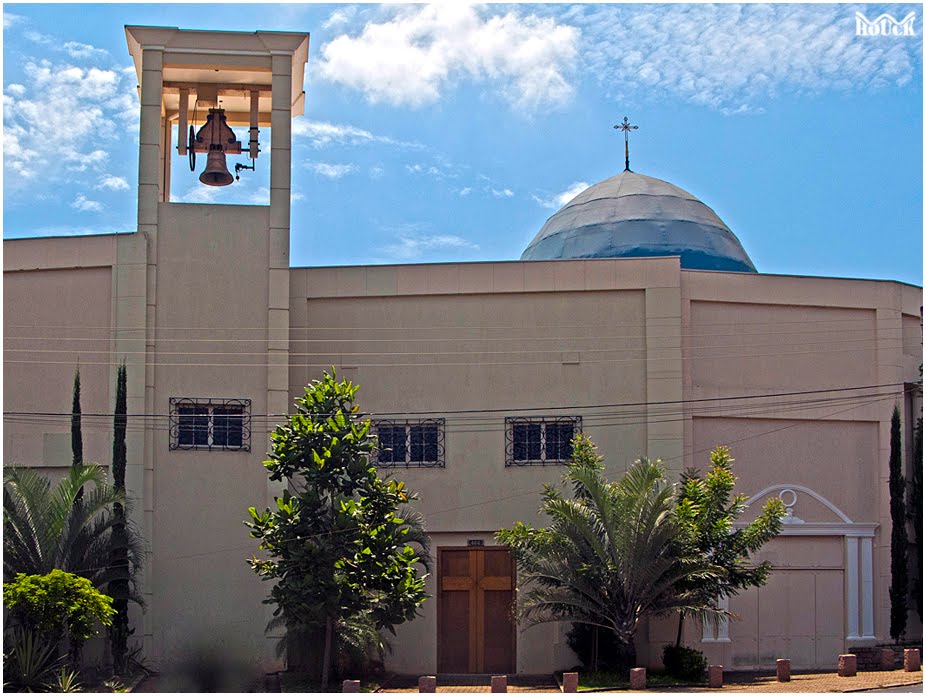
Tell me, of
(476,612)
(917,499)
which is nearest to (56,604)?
(476,612)

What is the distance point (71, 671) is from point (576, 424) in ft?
34.6

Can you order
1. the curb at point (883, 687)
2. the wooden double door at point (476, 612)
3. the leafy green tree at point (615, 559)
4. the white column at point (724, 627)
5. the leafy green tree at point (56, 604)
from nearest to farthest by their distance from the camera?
the leafy green tree at point (56, 604), the curb at point (883, 687), the leafy green tree at point (615, 559), the white column at point (724, 627), the wooden double door at point (476, 612)

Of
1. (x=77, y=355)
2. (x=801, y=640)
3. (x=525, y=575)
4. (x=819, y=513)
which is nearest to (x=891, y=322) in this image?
(x=819, y=513)

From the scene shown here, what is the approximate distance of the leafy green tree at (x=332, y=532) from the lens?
21531mm

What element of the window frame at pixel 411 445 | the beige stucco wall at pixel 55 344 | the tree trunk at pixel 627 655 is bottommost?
the tree trunk at pixel 627 655

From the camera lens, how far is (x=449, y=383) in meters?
25.9

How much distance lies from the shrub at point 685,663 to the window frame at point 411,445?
5.76 metres

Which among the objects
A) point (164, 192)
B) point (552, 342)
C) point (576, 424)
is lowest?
point (576, 424)

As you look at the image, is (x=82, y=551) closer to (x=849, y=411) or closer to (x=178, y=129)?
(x=178, y=129)

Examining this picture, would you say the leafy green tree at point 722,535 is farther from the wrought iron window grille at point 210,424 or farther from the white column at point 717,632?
the wrought iron window grille at point 210,424

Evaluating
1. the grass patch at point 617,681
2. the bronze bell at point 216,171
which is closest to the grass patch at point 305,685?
the grass patch at point 617,681

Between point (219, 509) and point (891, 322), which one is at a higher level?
point (891, 322)

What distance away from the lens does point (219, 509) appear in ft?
81.2

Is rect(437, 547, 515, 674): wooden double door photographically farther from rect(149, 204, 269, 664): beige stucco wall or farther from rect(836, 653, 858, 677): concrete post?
rect(836, 653, 858, 677): concrete post
